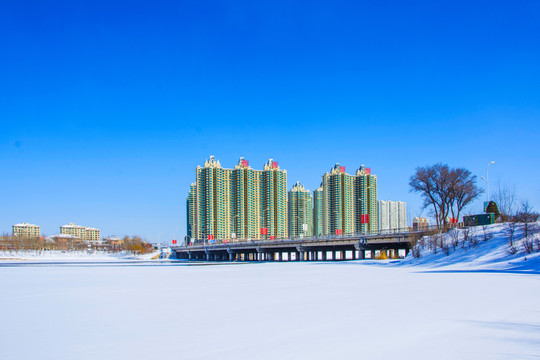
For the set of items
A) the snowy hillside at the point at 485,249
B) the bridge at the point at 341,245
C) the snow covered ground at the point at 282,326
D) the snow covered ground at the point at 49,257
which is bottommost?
the snow covered ground at the point at 49,257

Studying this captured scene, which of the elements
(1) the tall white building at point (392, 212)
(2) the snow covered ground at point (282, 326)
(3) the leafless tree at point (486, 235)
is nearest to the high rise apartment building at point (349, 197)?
(1) the tall white building at point (392, 212)

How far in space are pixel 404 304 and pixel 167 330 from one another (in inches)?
326

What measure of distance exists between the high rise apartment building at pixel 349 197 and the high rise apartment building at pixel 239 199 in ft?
73.3

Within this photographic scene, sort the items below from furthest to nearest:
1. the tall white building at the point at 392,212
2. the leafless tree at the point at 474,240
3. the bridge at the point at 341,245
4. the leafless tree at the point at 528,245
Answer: the tall white building at the point at 392,212 < the bridge at the point at 341,245 < the leafless tree at the point at 474,240 < the leafless tree at the point at 528,245

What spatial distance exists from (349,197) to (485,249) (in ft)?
378

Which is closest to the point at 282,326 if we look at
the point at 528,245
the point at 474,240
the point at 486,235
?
the point at 528,245

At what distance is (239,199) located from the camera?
6752 inches

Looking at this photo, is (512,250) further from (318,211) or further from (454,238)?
(318,211)

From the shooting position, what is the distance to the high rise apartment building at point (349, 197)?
151125 mm

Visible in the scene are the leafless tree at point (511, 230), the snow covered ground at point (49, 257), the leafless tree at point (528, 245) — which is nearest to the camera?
the leafless tree at point (528, 245)

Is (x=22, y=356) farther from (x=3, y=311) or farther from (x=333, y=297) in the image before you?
(x=333, y=297)

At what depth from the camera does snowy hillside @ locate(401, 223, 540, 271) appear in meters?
35.6

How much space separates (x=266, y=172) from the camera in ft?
572

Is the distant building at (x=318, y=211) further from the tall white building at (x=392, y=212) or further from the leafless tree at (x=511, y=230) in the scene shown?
the leafless tree at (x=511, y=230)
